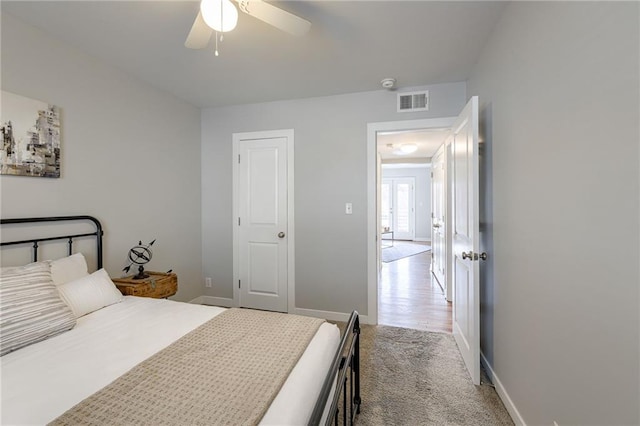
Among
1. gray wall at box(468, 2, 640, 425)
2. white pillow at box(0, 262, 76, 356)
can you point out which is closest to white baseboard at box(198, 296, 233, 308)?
white pillow at box(0, 262, 76, 356)

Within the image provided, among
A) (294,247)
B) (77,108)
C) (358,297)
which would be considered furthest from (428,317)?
(77,108)

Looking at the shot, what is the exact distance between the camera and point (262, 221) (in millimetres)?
3447

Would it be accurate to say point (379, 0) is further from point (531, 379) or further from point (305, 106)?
point (531, 379)

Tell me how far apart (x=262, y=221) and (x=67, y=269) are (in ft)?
6.12

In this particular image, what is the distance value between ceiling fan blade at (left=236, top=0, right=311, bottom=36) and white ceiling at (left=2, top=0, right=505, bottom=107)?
0.26 metres

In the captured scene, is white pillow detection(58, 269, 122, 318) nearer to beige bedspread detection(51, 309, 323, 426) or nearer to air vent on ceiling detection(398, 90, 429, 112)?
beige bedspread detection(51, 309, 323, 426)

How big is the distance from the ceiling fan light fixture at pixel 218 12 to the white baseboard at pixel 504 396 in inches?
106

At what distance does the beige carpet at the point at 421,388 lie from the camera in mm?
1723

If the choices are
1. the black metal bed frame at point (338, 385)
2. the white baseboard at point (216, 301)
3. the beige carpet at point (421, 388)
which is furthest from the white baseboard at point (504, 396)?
the white baseboard at point (216, 301)

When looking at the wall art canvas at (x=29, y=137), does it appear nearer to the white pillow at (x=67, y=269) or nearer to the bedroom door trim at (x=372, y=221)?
the white pillow at (x=67, y=269)

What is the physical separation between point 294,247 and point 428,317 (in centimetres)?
172

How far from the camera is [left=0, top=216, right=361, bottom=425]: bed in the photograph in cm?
94

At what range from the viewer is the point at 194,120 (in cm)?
350

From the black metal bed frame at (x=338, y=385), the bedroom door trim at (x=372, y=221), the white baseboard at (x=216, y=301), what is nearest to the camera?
the black metal bed frame at (x=338, y=385)
